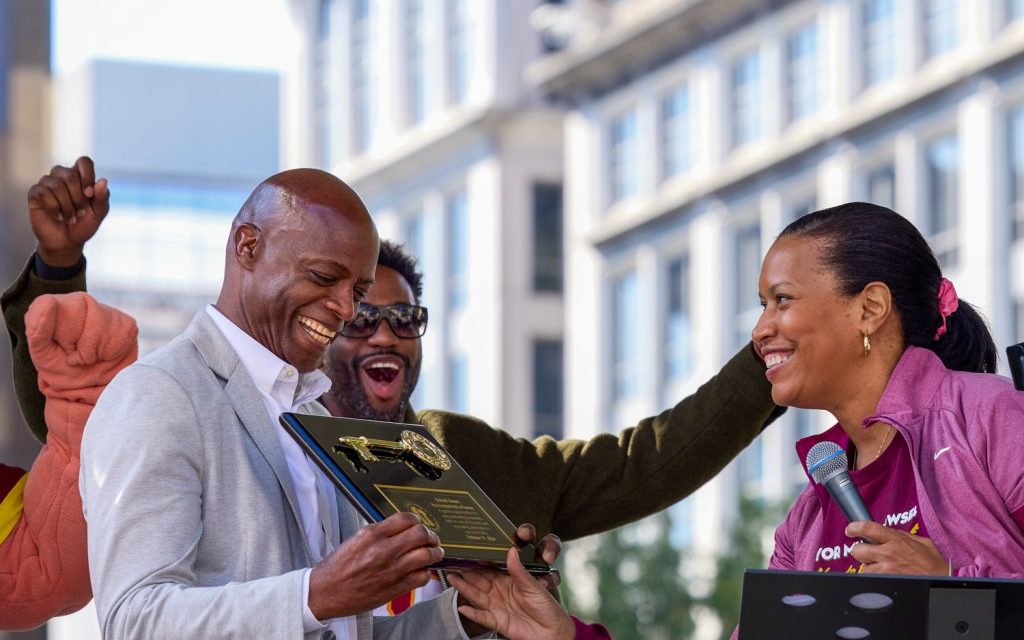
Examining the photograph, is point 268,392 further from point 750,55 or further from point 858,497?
point 750,55

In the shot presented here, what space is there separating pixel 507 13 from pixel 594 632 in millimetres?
46069

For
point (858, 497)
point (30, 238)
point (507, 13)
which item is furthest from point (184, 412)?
point (507, 13)

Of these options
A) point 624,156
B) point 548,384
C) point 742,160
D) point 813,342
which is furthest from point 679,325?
point 813,342

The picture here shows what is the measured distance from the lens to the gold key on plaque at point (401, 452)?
13.5 ft

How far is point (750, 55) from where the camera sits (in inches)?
1510

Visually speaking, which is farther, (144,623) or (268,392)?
(268,392)

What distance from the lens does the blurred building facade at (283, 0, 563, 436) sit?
4906 centimetres

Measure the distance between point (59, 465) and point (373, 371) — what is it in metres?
1.35

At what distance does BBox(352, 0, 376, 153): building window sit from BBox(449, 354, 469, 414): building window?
7.12m

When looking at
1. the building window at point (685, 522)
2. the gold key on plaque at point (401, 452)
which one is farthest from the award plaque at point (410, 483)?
the building window at point (685, 522)

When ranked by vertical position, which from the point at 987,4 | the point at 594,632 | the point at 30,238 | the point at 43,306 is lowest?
the point at 594,632

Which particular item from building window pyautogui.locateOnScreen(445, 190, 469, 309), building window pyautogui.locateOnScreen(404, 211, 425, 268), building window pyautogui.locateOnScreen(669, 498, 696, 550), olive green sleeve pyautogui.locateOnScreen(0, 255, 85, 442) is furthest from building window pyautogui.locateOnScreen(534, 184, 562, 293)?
olive green sleeve pyautogui.locateOnScreen(0, 255, 85, 442)

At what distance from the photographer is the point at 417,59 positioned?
5247 cm

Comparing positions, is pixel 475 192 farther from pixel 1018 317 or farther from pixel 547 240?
pixel 1018 317
